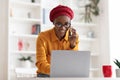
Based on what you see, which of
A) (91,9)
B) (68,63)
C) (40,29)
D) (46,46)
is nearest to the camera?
(68,63)

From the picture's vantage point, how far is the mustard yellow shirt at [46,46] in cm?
188

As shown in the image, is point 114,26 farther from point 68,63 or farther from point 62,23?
point 68,63

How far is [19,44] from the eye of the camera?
4555 mm

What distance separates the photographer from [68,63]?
1531 mm

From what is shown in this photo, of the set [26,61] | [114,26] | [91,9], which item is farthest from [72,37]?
[91,9]

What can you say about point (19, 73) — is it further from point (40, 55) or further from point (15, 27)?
point (40, 55)

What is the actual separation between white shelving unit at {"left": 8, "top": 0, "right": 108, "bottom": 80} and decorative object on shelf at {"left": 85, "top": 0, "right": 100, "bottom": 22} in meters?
0.10

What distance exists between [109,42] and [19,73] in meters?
1.87

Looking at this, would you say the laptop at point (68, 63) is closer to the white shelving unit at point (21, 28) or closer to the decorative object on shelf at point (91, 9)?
the white shelving unit at point (21, 28)

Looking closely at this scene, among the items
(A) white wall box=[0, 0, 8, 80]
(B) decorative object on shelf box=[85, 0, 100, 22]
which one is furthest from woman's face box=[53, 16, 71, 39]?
(B) decorative object on shelf box=[85, 0, 100, 22]

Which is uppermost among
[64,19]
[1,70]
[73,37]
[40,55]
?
→ [64,19]

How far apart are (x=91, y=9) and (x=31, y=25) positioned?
1.25 metres

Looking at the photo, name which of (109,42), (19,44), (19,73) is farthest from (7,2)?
(109,42)

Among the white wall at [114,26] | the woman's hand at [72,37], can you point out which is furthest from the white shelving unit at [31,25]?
the woman's hand at [72,37]
